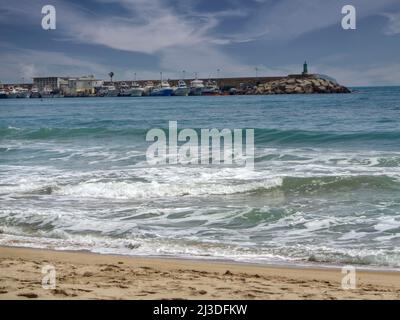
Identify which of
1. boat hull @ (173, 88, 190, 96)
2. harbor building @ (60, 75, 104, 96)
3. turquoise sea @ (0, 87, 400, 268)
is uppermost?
harbor building @ (60, 75, 104, 96)

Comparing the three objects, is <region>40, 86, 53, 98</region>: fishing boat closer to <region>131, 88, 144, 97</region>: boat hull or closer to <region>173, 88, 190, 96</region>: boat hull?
<region>131, 88, 144, 97</region>: boat hull

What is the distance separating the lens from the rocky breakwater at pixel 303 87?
134 meters

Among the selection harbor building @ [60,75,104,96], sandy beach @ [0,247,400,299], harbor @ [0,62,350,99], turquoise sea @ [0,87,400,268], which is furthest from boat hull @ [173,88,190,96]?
sandy beach @ [0,247,400,299]

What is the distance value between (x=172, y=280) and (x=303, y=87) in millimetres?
134909

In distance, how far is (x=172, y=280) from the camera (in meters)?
6.05

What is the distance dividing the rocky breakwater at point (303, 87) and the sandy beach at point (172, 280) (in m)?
132

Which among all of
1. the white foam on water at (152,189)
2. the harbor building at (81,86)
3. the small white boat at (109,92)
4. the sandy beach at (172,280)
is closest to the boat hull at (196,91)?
the small white boat at (109,92)

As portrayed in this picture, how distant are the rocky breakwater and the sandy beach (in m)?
132

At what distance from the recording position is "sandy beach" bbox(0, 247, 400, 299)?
5.38m

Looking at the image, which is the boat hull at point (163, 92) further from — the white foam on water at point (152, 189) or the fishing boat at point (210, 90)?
the white foam on water at point (152, 189)

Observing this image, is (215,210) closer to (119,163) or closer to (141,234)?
(141,234)

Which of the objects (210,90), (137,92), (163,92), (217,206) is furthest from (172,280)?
(137,92)
